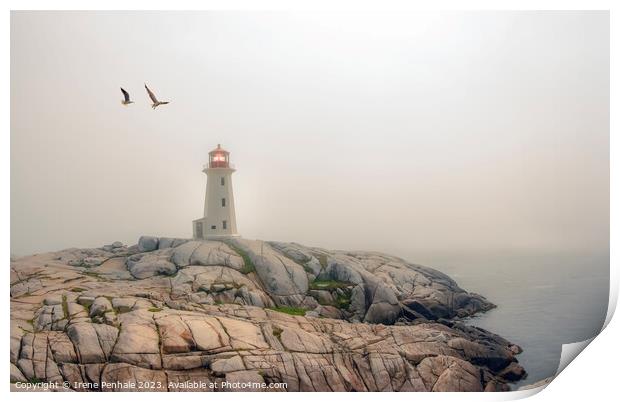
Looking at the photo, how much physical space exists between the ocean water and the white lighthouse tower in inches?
267

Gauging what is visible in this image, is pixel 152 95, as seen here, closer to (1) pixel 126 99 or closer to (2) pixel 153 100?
(2) pixel 153 100

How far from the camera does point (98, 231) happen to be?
53.4ft

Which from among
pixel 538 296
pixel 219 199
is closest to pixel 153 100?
pixel 219 199

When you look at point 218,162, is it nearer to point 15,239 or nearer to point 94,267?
point 94,267

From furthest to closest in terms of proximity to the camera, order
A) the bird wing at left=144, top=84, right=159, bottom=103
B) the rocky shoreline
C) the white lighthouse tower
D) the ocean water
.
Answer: the white lighthouse tower, the bird wing at left=144, top=84, right=159, bottom=103, the ocean water, the rocky shoreline

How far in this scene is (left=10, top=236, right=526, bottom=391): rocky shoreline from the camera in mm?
13172

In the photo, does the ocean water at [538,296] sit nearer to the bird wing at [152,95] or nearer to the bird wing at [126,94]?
the bird wing at [152,95]

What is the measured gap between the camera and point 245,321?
14.2 m

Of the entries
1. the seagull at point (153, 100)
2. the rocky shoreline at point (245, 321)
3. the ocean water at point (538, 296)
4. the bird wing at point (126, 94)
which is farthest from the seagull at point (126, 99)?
the ocean water at point (538, 296)

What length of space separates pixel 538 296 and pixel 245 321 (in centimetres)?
905

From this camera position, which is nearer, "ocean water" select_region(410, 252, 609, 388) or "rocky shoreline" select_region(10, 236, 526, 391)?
"rocky shoreline" select_region(10, 236, 526, 391)

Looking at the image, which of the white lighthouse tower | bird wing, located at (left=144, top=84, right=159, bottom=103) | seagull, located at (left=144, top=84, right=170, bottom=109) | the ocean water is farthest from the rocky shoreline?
bird wing, located at (left=144, top=84, right=159, bottom=103)

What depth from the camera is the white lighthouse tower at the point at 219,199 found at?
16016 millimetres

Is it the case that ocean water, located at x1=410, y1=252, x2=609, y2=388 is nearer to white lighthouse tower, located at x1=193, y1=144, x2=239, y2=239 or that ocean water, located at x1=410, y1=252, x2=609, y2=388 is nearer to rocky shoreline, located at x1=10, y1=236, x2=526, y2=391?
rocky shoreline, located at x1=10, y1=236, x2=526, y2=391
